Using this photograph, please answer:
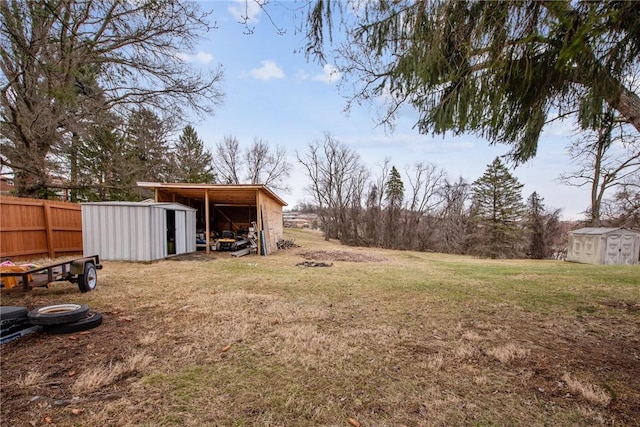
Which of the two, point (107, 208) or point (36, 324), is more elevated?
point (107, 208)

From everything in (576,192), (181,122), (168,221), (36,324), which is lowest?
(36,324)

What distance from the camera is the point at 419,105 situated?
3.07 m

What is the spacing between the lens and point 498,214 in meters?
24.5

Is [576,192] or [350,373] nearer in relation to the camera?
[350,373]

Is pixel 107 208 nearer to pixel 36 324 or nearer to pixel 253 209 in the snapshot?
pixel 36 324

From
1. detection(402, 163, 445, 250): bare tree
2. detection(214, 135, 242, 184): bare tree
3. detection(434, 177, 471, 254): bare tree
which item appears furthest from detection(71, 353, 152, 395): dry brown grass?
detection(214, 135, 242, 184): bare tree

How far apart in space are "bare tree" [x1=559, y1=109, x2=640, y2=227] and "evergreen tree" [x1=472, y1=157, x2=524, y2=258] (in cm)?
790

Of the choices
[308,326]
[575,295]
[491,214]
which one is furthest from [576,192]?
[308,326]

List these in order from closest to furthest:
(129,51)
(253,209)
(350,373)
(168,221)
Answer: (350,373), (129,51), (168,221), (253,209)

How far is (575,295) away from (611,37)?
4.63m

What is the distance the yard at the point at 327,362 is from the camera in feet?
6.14

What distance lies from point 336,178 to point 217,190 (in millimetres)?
15978

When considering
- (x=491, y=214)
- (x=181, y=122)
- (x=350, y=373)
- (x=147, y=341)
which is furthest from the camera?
(x=491, y=214)

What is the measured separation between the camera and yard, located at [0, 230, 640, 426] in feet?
6.14
